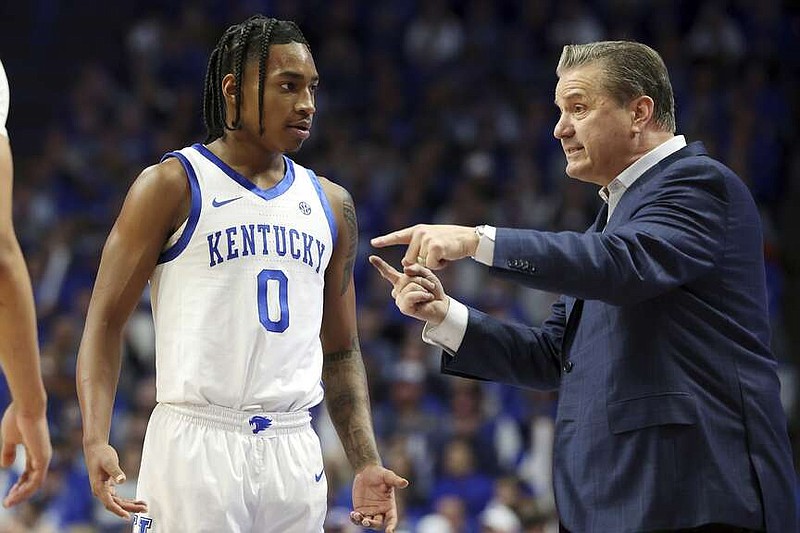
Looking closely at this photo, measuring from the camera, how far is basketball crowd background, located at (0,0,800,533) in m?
9.24

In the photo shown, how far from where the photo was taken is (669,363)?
372 centimetres

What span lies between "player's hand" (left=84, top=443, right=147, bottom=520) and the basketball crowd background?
4.86 meters

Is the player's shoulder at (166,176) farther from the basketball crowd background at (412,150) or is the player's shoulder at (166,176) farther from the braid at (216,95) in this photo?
the basketball crowd background at (412,150)

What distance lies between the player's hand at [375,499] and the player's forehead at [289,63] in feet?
4.56

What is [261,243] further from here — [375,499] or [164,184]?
[375,499]

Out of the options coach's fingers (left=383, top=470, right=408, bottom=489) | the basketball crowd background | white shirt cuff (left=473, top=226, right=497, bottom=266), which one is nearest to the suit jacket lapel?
white shirt cuff (left=473, top=226, right=497, bottom=266)

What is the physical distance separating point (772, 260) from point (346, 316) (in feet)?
26.4

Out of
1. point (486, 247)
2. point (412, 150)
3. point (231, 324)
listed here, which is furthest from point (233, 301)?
point (412, 150)

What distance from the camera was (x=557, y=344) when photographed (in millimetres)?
4363

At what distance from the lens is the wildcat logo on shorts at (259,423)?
3928mm

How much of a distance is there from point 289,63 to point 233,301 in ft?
2.77

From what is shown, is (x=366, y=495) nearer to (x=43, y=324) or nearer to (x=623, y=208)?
(x=623, y=208)

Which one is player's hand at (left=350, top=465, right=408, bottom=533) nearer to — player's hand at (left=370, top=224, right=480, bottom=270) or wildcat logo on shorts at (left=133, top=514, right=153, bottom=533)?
wildcat logo on shorts at (left=133, top=514, right=153, bottom=533)

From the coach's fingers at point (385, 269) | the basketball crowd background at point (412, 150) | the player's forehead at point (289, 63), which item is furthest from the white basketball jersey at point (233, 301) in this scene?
the basketball crowd background at point (412, 150)
